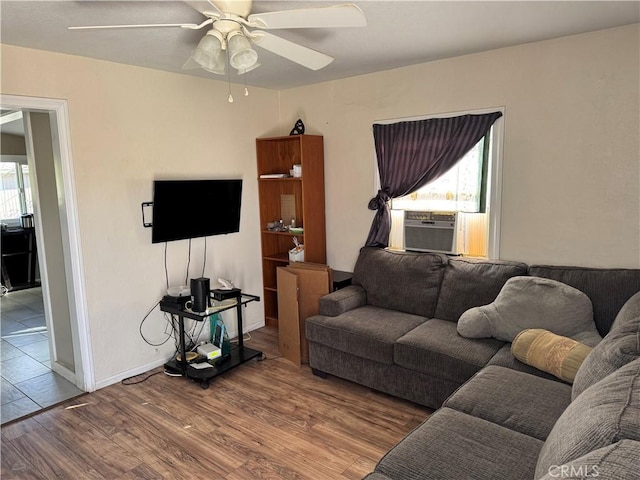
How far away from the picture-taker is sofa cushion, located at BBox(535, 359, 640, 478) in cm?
117

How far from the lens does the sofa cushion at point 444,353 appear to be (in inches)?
103

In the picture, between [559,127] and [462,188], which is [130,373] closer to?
[462,188]

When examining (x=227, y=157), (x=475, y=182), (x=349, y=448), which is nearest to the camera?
(x=349, y=448)

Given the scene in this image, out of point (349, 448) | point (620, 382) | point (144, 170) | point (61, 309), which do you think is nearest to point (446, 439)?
point (620, 382)

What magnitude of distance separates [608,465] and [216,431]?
2288 millimetres

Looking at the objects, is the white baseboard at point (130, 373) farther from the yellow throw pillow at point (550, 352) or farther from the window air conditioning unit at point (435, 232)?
the yellow throw pillow at point (550, 352)

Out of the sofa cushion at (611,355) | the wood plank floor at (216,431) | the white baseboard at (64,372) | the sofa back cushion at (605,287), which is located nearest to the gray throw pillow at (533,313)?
the sofa back cushion at (605,287)

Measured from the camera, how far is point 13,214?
23.3 feet

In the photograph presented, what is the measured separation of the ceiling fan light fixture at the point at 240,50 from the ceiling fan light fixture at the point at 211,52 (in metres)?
0.06

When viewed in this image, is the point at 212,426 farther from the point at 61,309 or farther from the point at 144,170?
the point at 144,170

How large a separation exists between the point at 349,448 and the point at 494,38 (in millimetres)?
2752

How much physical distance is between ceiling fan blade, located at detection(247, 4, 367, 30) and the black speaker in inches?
77.3

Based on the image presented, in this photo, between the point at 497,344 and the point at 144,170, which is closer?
the point at 497,344

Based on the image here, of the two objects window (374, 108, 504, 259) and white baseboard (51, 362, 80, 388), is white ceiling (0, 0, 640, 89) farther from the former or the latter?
white baseboard (51, 362, 80, 388)
